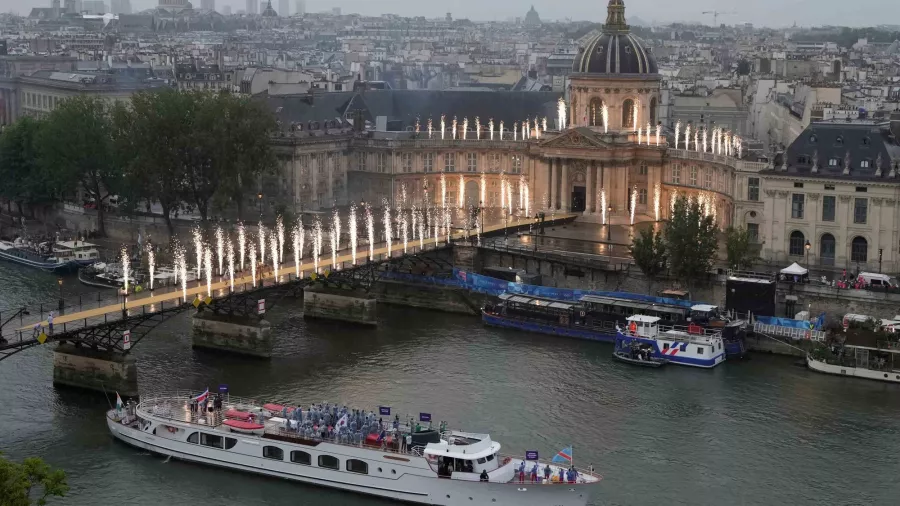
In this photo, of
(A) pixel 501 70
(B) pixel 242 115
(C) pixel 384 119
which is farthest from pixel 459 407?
(A) pixel 501 70

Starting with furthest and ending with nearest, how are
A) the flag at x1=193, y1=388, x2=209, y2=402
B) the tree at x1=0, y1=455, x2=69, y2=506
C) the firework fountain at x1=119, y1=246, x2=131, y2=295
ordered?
the firework fountain at x1=119, y1=246, x2=131, y2=295 → the flag at x1=193, y1=388, x2=209, y2=402 → the tree at x1=0, y1=455, x2=69, y2=506

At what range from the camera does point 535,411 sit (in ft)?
202

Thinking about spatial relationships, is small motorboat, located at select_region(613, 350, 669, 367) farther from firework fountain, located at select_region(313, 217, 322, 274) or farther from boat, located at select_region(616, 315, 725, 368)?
firework fountain, located at select_region(313, 217, 322, 274)

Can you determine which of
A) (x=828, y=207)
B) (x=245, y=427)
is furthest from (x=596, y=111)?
(x=245, y=427)

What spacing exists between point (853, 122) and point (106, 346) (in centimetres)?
4013

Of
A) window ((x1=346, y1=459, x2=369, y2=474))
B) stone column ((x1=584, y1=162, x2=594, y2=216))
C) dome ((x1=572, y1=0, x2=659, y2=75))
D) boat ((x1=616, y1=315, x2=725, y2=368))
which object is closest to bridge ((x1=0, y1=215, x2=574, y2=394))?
window ((x1=346, y1=459, x2=369, y2=474))

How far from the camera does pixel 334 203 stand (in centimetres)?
10388

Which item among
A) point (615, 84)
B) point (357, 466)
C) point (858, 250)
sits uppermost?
point (615, 84)

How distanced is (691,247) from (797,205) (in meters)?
7.72

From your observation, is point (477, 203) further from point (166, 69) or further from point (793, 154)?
point (166, 69)

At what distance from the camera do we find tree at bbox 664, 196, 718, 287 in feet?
252

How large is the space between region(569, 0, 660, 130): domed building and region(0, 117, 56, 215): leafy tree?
1369 inches

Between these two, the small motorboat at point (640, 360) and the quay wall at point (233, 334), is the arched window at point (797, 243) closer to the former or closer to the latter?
the small motorboat at point (640, 360)

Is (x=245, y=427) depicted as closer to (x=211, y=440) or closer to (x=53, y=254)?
(x=211, y=440)
